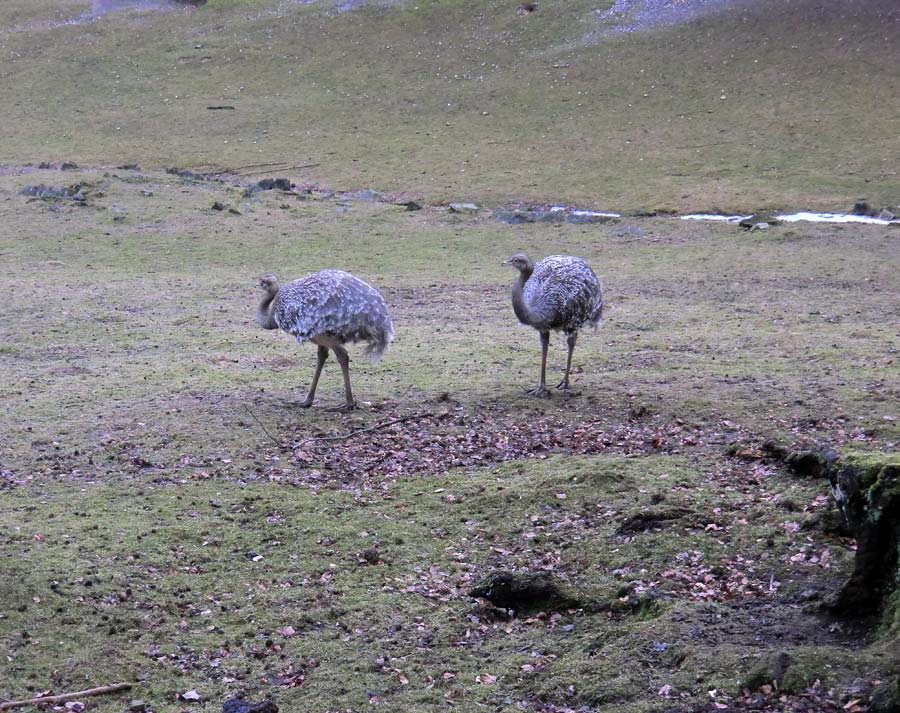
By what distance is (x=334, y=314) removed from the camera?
11492 mm

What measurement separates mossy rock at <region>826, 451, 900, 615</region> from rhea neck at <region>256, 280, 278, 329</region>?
290 inches

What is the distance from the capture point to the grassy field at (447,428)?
6457 mm

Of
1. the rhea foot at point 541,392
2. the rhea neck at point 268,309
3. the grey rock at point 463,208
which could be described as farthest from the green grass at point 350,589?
the grey rock at point 463,208

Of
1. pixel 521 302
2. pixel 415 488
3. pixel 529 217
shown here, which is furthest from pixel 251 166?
pixel 415 488

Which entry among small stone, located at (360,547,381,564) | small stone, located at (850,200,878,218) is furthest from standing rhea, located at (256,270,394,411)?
small stone, located at (850,200,878,218)

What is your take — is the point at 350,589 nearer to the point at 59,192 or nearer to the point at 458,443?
the point at 458,443

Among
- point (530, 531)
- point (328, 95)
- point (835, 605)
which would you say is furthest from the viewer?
point (328, 95)

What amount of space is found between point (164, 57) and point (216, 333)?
30848mm

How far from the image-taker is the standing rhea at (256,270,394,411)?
11.5 metres

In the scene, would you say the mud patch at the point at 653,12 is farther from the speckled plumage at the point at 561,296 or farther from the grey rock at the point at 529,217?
the speckled plumage at the point at 561,296

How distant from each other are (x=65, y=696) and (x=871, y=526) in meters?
4.40

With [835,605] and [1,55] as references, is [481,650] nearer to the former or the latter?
[835,605]

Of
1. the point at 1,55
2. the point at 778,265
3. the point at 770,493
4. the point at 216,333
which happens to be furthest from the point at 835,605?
the point at 1,55

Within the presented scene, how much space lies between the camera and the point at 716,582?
7043 mm
